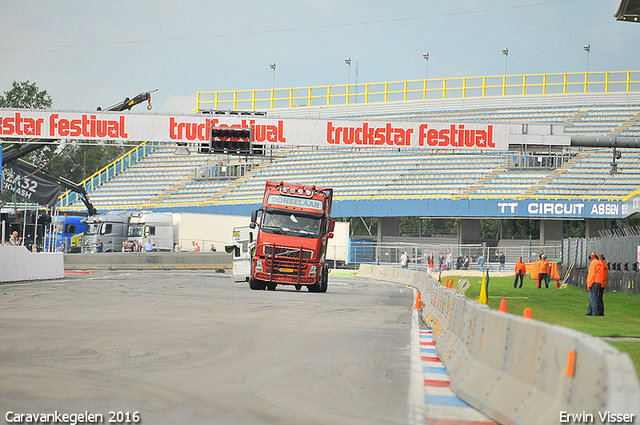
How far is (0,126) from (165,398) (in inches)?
1047

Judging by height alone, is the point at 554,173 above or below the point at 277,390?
above

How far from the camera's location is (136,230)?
155 ft

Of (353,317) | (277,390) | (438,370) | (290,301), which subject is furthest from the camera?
(290,301)

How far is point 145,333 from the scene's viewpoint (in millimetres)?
12352

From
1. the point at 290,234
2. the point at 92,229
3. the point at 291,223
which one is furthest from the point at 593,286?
the point at 92,229

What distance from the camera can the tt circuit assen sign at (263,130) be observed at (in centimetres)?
3066

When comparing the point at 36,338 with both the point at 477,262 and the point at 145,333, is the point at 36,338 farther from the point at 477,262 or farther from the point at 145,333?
the point at 477,262

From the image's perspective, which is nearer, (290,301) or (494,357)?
(494,357)

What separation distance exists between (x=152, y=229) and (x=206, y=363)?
3906 centimetres

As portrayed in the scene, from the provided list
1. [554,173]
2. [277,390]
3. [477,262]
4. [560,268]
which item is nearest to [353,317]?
[277,390]

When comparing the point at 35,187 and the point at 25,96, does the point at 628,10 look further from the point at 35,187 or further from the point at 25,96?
the point at 25,96

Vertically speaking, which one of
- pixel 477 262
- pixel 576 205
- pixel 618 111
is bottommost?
pixel 477 262

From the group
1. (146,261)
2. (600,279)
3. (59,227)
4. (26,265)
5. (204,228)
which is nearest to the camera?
(600,279)

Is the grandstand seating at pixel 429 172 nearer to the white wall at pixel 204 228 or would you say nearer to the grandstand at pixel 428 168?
the grandstand at pixel 428 168
